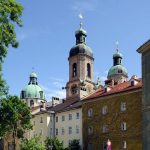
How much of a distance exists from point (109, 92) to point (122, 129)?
714 centimetres

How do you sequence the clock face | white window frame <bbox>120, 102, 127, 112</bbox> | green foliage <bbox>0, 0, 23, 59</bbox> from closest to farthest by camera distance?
green foliage <bbox>0, 0, 23, 59</bbox>, white window frame <bbox>120, 102, 127, 112</bbox>, the clock face

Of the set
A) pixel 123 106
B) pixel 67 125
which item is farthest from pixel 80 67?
pixel 123 106

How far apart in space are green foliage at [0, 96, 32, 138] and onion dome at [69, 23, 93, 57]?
47.6m

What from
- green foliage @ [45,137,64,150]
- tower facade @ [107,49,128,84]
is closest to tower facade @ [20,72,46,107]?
tower facade @ [107,49,128,84]

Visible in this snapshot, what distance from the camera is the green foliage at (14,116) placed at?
58900 mm

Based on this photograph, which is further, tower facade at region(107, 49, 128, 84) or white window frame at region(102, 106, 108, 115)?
tower facade at region(107, 49, 128, 84)

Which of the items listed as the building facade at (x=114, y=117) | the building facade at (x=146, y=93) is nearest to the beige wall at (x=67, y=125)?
the building facade at (x=114, y=117)

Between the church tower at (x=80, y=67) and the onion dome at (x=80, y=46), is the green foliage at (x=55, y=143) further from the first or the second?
the onion dome at (x=80, y=46)

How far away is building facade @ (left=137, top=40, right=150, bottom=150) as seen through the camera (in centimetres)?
3703

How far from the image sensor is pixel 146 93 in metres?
37.9

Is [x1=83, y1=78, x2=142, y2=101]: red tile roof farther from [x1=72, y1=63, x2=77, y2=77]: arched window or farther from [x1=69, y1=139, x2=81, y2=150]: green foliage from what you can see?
[x1=72, y1=63, x2=77, y2=77]: arched window

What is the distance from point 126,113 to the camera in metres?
68.4

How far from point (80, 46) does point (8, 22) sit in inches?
3357

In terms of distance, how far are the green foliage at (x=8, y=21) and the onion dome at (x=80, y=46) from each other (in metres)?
83.9
